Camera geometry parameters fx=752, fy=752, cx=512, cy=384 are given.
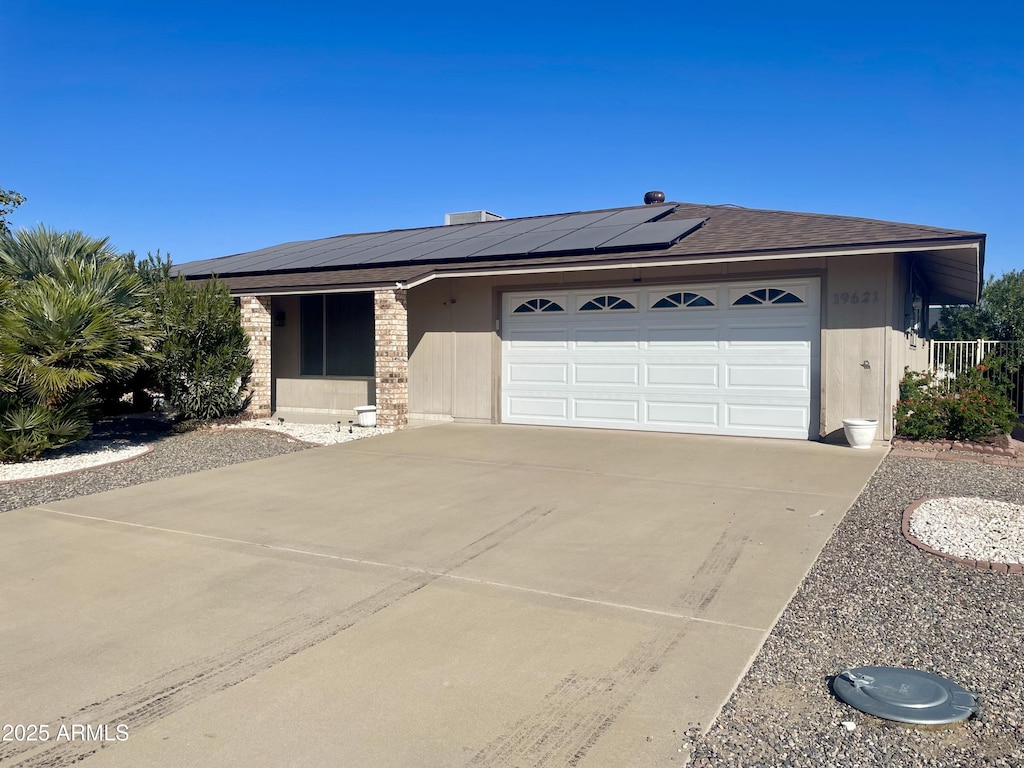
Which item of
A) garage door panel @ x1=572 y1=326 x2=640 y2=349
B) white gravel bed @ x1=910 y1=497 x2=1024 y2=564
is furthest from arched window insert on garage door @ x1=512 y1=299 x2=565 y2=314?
white gravel bed @ x1=910 y1=497 x2=1024 y2=564

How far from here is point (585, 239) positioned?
1336cm

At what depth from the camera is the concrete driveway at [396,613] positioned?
10.4ft

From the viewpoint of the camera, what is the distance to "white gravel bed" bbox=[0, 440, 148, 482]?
28.9 ft

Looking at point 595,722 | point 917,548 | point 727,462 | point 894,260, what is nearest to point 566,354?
point 727,462

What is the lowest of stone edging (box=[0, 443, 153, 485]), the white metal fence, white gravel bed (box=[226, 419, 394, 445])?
stone edging (box=[0, 443, 153, 485])

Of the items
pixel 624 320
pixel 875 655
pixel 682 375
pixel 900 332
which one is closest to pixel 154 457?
pixel 624 320

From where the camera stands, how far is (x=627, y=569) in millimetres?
5316

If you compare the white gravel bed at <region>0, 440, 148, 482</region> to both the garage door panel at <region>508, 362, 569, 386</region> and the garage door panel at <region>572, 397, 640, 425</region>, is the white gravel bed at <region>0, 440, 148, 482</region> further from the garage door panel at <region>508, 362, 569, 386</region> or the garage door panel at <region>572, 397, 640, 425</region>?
the garage door panel at <region>572, 397, 640, 425</region>

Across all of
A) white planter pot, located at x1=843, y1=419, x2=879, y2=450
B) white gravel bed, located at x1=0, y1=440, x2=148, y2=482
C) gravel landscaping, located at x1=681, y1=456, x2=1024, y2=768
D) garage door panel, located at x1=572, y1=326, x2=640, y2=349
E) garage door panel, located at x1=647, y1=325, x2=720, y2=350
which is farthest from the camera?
garage door panel, located at x1=572, y1=326, x2=640, y2=349

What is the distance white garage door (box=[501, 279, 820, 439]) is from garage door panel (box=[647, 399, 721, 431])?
16 mm

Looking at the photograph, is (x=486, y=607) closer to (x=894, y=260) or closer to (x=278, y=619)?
(x=278, y=619)

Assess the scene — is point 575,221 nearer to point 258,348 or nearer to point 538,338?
point 538,338

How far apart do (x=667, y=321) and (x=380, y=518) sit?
6872 millimetres

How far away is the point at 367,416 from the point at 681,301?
575 cm
